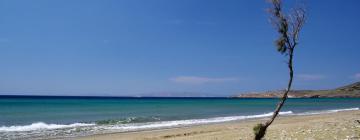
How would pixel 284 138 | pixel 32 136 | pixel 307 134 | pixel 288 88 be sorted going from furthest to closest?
pixel 32 136 < pixel 307 134 < pixel 284 138 < pixel 288 88

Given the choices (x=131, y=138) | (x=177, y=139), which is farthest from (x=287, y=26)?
(x=131, y=138)

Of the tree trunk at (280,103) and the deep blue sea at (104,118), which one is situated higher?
the tree trunk at (280,103)

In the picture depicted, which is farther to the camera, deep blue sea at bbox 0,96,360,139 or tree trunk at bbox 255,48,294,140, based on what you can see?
deep blue sea at bbox 0,96,360,139

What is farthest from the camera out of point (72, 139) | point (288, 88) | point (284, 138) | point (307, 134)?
point (72, 139)

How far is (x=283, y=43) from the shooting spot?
45.7 ft

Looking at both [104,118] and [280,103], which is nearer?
[280,103]

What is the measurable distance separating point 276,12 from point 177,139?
27.5 ft

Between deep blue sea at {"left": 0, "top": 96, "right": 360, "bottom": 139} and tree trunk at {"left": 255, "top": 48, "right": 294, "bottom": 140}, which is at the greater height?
tree trunk at {"left": 255, "top": 48, "right": 294, "bottom": 140}

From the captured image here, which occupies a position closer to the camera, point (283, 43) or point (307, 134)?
point (283, 43)

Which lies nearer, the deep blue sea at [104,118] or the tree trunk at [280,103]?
the tree trunk at [280,103]

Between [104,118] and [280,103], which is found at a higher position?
[280,103]

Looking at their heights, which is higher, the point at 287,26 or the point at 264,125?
the point at 287,26

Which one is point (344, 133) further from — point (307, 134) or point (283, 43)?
point (283, 43)

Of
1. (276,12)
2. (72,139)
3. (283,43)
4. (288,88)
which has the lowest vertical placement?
(72,139)
